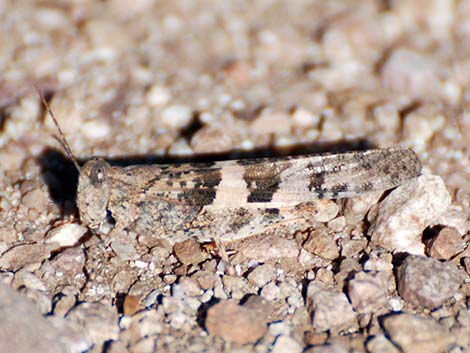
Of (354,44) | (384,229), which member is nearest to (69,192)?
(384,229)

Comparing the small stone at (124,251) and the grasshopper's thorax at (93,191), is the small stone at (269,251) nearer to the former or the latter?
the small stone at (124,251)

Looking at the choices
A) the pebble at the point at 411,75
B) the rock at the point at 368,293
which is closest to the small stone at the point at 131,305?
the rock at the point at 368,293

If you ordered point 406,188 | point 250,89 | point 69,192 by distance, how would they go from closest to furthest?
point 406,188 → point 69,192 → point 250,89

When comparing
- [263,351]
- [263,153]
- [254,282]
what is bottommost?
[263,351]

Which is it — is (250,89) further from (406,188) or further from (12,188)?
(12,188)

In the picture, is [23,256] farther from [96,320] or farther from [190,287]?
[190,287]

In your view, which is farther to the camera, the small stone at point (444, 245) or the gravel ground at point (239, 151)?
the small stone at point (444, 245)
